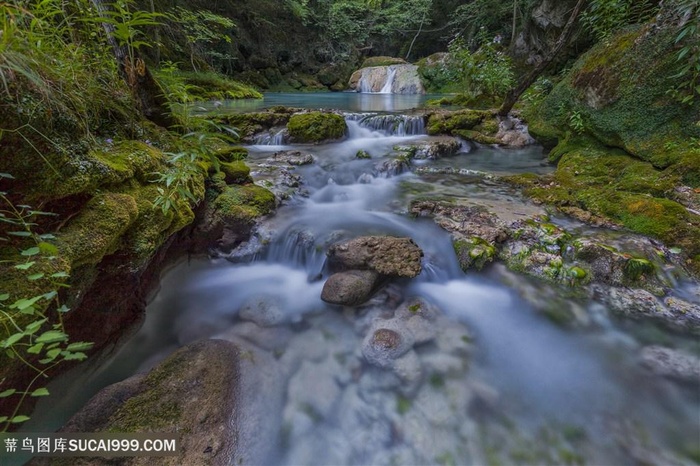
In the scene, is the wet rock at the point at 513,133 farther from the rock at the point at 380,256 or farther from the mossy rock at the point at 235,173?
the mossy rock at the point at 235,173

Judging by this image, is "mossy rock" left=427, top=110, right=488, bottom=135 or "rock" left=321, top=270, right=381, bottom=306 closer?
"rock" left=321, top=270, right=381, bottom=306

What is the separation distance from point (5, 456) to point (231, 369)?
3.61 ft

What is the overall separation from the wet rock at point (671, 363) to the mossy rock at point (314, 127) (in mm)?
6986

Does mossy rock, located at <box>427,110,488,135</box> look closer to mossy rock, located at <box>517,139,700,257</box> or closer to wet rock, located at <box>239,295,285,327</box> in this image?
mossy rock, located at <box>517,139,700,257</box>

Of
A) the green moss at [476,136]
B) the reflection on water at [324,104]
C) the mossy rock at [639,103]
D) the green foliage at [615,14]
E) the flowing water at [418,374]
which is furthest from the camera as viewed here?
the reflection on water at [324,104]

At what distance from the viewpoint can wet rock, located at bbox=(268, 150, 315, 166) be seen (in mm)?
6211

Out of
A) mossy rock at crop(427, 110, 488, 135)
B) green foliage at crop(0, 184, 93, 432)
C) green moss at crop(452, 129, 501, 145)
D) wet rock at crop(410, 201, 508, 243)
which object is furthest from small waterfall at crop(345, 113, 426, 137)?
green foliage at crop(0, 184, 93, 432)

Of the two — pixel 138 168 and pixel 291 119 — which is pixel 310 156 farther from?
pixel 138 168

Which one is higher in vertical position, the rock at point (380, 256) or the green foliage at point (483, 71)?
the green foliage at point (483, 71)

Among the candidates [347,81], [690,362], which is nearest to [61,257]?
[690,362]

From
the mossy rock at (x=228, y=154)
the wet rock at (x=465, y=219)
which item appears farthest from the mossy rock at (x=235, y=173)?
the wet rock at (x=465, y=219)

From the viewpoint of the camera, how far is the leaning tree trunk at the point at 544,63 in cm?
636

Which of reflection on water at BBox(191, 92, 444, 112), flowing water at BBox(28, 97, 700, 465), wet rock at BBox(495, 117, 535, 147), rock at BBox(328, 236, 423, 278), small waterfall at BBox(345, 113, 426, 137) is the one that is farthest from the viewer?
reflection on water at BBox(191, 92, 444, 112)

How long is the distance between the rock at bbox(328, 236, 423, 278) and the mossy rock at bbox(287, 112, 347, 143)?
512 cm
